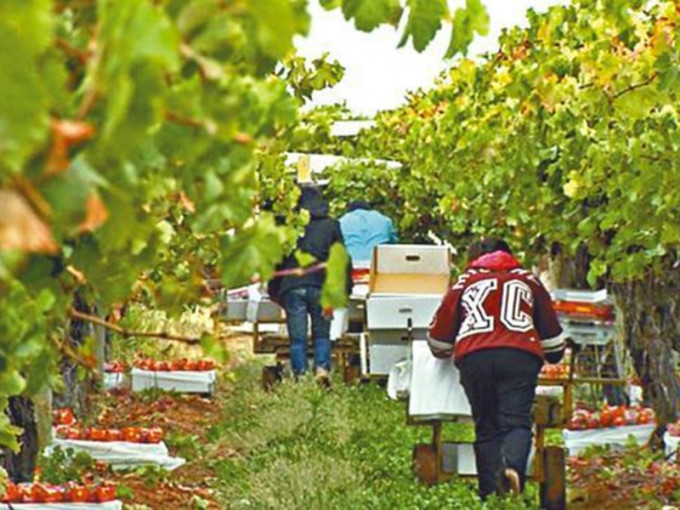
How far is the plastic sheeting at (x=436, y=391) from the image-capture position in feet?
32.0

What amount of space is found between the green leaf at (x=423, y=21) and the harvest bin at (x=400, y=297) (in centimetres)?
1126

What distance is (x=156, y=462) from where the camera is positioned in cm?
1161

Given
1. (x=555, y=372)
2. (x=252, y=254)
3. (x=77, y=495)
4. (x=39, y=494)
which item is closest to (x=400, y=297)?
(x=555, y=372)

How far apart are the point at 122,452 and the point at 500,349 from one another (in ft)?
10.2

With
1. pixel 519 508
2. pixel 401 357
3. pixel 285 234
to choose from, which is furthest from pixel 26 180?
pixel 401 357

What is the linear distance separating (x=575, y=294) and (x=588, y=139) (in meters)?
1.59

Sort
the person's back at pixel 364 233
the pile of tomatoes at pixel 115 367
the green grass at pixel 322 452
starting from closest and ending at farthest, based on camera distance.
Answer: the green grass at pixel 322 452
the pile of tomatoes at pixel 115 367
the person's back at pixel 364 233

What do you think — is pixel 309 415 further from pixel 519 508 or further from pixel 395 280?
pixel 519 508

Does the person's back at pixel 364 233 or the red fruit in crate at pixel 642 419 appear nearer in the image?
the red fruit in crate at pixel 642 419

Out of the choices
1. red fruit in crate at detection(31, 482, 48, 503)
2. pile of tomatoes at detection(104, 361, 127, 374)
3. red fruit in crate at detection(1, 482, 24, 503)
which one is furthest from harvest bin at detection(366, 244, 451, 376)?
red fruit in crate at detection(1, 482, 24, 503)

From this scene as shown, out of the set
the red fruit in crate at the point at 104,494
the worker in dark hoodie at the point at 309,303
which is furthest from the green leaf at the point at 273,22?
the worker in dark hoodie at the point at 309,303

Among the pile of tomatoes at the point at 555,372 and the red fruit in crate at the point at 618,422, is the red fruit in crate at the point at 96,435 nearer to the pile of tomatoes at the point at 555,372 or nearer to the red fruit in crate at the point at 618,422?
the pile of tomatoes at the point at 555,372

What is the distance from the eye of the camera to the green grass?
9.20 meters

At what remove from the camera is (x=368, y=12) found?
3.20 meters
